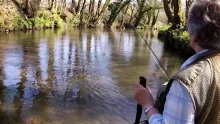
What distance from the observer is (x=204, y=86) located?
1.68 metres

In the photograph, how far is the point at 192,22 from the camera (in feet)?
5.93

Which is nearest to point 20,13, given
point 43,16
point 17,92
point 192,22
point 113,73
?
point 43,16

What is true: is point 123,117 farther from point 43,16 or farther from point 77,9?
point 77,9

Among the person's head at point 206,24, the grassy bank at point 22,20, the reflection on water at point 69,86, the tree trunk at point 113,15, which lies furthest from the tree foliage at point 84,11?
the person's head at point 206,24

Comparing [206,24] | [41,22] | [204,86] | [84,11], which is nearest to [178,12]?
[41,22]

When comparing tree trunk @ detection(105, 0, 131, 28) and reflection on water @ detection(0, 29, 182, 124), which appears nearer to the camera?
reflection on water @ detection(0, 29, 182, 124)

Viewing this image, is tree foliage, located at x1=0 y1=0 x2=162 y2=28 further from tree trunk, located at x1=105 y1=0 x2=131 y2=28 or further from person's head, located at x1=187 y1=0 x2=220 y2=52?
person's head, located at x1=187 y1=0 x2=220 y2=52

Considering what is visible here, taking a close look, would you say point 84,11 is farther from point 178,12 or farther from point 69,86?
point 69,86

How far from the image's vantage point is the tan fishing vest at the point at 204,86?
1658 millimetres

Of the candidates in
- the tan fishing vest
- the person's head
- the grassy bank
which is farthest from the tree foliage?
the tan fishing vest

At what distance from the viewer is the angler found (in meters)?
1.66

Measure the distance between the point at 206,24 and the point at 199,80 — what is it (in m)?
0.33

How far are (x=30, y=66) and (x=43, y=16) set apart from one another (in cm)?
2338

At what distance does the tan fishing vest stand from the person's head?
92 mm
